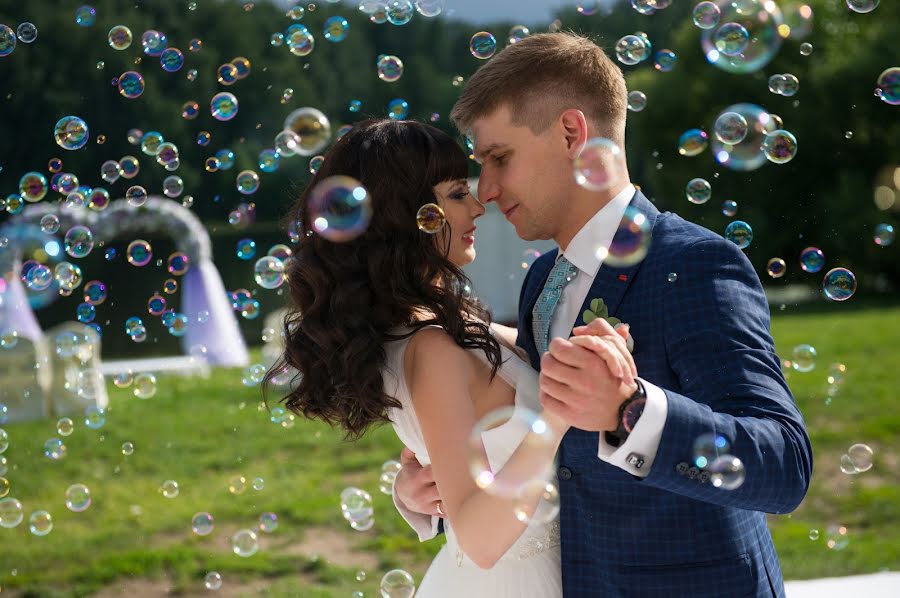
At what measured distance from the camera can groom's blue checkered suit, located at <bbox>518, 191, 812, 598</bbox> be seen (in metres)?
1.81

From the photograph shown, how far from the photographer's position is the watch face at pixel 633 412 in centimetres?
176

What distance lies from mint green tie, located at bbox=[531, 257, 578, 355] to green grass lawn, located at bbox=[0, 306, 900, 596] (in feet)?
9.88

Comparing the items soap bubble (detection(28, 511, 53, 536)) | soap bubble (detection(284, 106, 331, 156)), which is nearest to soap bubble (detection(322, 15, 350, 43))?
soap bubble (detection(284, 106, 331, 156))

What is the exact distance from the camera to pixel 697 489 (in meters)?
1.82

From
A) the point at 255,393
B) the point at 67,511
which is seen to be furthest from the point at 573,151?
the point at 255,393

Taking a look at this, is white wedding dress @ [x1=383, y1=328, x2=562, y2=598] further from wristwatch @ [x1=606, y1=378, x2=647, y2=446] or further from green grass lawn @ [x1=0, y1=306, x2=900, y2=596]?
green grass lawn @ [x1=0, y1=306, x2=900, y2=596]

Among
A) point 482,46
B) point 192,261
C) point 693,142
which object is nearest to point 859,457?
point 693,142

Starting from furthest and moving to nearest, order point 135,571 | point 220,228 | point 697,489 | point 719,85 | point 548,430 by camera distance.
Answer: point 719,85
point 220,228
point 135,571
point 548,430
point 697,489

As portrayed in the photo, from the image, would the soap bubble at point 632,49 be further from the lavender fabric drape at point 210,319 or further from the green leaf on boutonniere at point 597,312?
the lavender fabric drape at point 210,319

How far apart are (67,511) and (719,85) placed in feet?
66.6

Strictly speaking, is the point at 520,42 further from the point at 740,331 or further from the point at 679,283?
the point at 740,331

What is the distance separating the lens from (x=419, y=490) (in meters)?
2.71

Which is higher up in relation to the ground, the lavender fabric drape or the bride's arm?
the bride's arm

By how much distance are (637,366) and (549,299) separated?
42 centimetres
